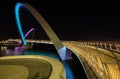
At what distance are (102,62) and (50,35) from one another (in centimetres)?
1967

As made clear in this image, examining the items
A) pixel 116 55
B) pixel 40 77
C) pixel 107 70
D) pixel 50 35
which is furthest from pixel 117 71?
pixel 50 35

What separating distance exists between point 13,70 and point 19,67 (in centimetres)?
75

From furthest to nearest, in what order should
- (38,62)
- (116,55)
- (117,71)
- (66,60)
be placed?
1. (66,60)
2. (38,62)
3. (116,55)
4. (117,71)

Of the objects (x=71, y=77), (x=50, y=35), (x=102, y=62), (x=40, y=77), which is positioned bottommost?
(x=71, y=77)

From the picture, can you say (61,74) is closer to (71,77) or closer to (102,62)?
(102,62)

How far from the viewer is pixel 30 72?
11875mm

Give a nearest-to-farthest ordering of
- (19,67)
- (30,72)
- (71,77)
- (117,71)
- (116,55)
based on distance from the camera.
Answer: (117,71) < (116,55) < (30,72) < (19,67) < (71,77)

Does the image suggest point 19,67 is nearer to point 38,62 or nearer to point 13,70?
point 13,70

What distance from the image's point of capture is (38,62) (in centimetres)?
1509

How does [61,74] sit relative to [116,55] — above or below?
below

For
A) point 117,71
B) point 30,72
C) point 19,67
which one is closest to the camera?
point 117,71

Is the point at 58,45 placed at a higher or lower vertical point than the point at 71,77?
higher

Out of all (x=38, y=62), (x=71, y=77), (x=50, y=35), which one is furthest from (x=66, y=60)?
(x=38, y=62)

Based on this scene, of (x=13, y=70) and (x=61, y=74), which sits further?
(x=13, y=70)
